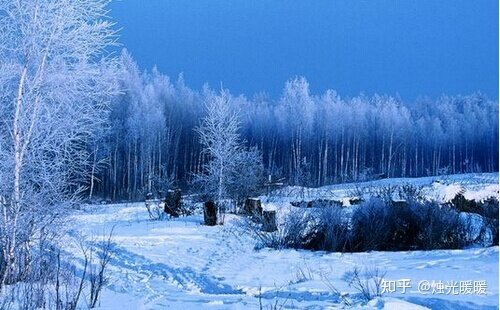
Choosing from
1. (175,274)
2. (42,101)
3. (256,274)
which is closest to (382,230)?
(256,274)

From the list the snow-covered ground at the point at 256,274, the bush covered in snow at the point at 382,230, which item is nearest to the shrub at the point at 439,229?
the bush covered in snow at the point at 382,230

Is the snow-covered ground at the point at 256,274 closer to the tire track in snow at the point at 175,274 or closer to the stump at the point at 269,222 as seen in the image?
the tire track in snow at the point at 175,274

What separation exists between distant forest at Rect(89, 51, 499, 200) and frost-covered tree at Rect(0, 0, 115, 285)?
24.5 metres

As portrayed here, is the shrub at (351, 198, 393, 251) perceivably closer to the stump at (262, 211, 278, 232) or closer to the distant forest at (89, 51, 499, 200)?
the stump at (262, 211, 278, 232)

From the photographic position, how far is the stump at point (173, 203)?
17672 mm

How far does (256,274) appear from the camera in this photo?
8016mm

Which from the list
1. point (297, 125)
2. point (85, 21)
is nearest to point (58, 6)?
point (85, 21)

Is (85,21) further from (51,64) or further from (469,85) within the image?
(469,85)

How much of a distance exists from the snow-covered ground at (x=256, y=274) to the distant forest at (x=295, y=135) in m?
21.9

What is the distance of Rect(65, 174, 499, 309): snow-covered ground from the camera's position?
5.48 metres

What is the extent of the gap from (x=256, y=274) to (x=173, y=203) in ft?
33.6

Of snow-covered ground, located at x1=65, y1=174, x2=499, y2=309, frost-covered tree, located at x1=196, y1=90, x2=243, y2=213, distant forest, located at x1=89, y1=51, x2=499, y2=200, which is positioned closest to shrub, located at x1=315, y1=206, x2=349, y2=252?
snow-covered ground, located at x1=65, y1=174, x2=499, y2=309

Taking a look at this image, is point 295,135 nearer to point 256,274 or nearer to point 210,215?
point 210,215

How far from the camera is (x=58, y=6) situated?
794 centimetres
